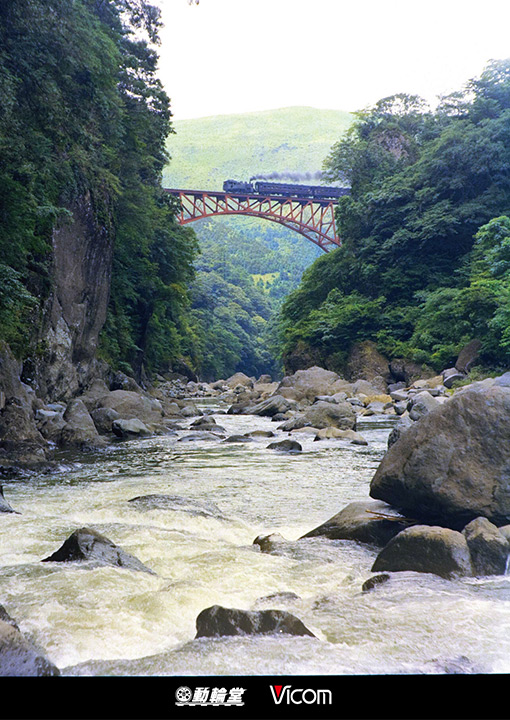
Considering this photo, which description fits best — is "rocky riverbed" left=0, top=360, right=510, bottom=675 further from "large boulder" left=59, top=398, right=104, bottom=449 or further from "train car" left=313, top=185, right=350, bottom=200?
"train car" left=313, top=185, right=350, bottom=200

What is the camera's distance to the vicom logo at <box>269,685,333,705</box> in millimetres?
1017

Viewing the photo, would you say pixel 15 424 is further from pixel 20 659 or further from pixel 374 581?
pixel 20 659

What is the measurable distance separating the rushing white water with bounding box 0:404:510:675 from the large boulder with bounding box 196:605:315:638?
6 centimetres

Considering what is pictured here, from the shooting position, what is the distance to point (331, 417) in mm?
11266

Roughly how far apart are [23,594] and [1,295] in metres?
5.32

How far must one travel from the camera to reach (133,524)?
418 centimetres

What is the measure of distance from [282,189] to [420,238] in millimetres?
18910

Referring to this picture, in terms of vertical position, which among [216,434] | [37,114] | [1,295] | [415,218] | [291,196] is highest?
[291,196]

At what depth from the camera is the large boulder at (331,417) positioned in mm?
11070

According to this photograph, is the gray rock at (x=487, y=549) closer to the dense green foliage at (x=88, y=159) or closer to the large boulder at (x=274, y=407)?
the dense green foliage at (x=88, y=159)

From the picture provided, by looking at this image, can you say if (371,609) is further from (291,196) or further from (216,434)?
(291,196)

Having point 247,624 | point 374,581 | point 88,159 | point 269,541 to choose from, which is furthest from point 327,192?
point 247,624

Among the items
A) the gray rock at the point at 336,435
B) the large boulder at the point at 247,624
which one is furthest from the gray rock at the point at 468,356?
the large boulder at the point at 247,624

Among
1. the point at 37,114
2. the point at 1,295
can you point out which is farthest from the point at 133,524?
the point at 37,114
